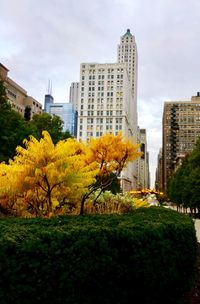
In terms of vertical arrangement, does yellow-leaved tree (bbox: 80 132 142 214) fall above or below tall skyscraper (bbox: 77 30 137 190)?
below

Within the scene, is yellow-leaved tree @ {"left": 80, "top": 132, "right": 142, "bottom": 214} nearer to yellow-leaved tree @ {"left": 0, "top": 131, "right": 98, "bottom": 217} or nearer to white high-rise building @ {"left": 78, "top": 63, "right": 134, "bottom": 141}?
yellow-leaved tree @ {"left": 0, "top": 131, "right": 98, "bottom": 217}

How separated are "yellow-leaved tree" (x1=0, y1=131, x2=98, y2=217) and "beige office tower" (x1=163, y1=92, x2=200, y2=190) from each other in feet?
586

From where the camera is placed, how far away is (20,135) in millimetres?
31594

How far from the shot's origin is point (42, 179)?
7.96m

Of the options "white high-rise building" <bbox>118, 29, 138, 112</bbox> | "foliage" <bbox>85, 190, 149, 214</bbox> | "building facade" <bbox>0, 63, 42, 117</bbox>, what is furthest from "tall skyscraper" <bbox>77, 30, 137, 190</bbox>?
"foliage" <bbox>85, 190, 149, 214</bbox>

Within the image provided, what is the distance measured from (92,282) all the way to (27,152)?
4.02 meters

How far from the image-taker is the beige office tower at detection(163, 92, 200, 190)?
185625 millimetres

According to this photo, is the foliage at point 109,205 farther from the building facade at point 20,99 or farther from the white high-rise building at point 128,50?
the white high-rise building at point 128,50

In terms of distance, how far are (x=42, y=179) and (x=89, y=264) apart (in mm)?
3841

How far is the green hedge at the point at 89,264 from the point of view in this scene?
156 inches

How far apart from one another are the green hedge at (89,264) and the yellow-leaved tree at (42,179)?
2.52 metres

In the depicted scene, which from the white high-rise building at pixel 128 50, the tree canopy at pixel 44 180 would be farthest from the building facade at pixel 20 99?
the tree canopy at pixel 44 180

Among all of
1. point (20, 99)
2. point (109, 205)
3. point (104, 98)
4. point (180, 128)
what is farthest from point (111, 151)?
point (180, 128)

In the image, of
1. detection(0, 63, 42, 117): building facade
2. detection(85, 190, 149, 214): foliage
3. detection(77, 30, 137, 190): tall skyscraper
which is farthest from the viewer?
detection(77, 30, 137, 190): tall skyscraper
